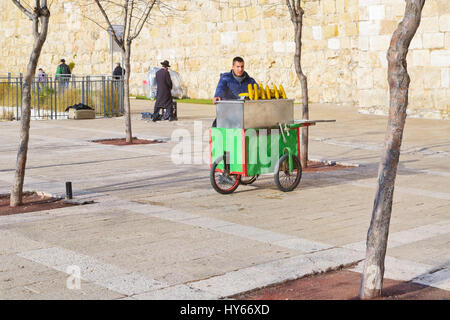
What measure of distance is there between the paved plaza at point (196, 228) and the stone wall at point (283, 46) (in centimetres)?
673

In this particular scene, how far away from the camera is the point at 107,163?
13.0 m

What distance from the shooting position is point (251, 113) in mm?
9883

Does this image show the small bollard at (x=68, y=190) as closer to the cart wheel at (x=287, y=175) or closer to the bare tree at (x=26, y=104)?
the bare tree at (x=26, y=104)

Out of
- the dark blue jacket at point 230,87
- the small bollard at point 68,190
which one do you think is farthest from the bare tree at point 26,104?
the dark blue jacket at point 230,87

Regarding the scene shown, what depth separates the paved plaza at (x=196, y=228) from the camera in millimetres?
6074

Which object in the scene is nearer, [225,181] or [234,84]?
[225,181]

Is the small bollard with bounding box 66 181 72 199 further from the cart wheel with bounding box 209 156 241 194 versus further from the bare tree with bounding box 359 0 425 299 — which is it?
the bare tree with bounding box 359 0 425 299

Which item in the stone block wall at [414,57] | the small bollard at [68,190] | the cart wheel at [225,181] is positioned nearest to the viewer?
the small bollard at [68,190]

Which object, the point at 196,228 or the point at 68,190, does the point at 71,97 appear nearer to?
the point at 68,190

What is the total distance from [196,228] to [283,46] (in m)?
19.5

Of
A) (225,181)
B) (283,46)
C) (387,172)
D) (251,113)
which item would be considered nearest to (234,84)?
(251,113)

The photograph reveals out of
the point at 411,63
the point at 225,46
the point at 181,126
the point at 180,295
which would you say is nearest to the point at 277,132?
the point at 180,295

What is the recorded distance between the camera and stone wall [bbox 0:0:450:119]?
20.5 metres

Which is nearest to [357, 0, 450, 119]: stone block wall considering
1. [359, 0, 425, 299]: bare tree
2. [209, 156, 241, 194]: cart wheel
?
[209, 156, 241, 194]: cart wheel
